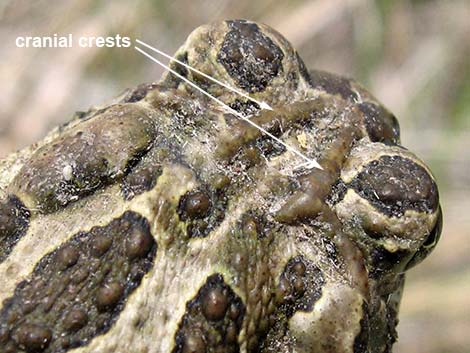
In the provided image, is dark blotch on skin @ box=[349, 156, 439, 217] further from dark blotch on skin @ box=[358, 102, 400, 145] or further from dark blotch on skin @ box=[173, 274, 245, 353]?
dark blotch on skin @ box=[173, 274, 245, 353]

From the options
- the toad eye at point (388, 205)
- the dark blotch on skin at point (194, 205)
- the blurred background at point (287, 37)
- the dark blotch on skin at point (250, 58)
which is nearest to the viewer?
the dark blotch on skin at point (194, 205)

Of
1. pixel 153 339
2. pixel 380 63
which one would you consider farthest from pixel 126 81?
pixel 153 339

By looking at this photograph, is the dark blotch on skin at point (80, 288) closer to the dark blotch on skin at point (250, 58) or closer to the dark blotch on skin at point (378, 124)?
the dark blotch on skin at point (250, 58)

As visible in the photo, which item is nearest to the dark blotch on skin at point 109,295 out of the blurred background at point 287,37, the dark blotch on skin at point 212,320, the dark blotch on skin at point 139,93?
the dark blotch on skin at point 212,320

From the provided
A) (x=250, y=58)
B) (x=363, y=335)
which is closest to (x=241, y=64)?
(x=250, y=58)

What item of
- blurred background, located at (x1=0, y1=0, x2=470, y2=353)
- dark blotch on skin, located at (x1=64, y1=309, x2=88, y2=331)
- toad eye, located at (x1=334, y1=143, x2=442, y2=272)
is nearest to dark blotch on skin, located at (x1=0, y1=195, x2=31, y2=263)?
dark blotch on skin, located at (x1=64, y1=309, x2=88, y2=331)

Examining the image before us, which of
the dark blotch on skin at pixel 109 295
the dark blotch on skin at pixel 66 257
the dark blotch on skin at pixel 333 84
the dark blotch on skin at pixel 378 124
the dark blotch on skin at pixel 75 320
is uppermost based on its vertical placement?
the dark blotch on skin at pixel 333 84
